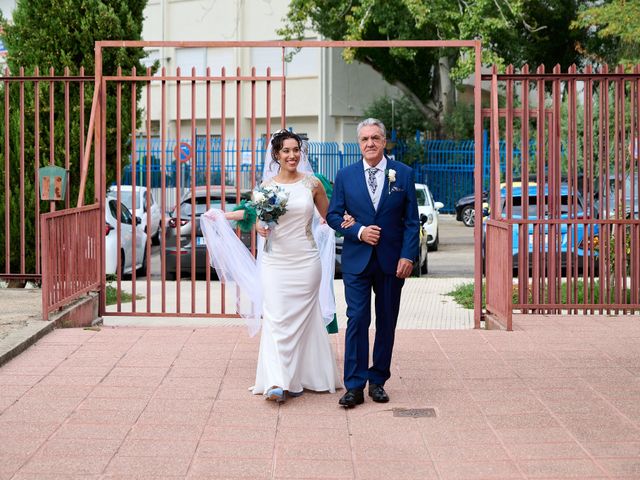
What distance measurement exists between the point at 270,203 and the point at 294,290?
0.63m

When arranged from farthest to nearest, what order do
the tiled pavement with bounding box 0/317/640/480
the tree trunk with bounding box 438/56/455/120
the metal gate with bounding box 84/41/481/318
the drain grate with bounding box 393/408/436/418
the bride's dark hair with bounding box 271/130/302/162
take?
the tree trunk with bounding box 438/56/455/120 < the metal gate with bounding box 84/41/481/318 < the bride's dark hair with bounding box 271/130/302/162 < the drain grate with bounding box 393/408/436/418 < the tiled pavement with bounding box 0/317/640/480

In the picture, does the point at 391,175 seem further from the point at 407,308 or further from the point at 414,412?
the point at 407,308

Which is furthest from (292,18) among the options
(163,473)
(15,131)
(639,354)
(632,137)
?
(163,473)

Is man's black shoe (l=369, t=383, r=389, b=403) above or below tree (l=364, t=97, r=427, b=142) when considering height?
below

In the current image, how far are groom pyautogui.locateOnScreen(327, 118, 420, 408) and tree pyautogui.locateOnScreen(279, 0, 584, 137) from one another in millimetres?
20165

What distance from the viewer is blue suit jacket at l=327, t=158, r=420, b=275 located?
7766mm

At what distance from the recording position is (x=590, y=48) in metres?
38.2

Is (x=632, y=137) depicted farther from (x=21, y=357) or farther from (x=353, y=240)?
(x=21, y=357)

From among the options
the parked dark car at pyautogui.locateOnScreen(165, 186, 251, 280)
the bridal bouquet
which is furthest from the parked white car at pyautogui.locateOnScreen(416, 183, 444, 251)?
the bridal bouquet

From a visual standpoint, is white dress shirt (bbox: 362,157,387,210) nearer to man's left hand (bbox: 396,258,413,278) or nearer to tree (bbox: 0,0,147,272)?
man's left hand (bbox: 396,258,413,278)

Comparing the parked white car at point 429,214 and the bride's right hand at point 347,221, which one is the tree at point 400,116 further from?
the bride's right hand at point 347,221

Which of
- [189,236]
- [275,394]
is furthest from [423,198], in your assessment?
[275,394]

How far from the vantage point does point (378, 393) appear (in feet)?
25.7

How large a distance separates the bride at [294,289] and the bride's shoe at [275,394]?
20 centimetres
